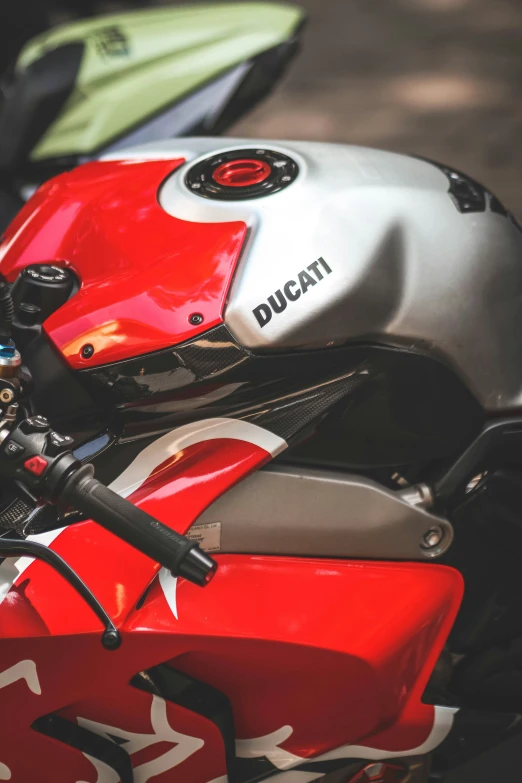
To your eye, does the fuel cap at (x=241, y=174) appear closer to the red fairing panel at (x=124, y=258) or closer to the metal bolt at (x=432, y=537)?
the red fairing panel at (x=124, y=258)

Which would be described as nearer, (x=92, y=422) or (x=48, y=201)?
(x=92, y=422)

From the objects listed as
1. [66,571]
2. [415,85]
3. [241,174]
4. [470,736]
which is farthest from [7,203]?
[415,85]

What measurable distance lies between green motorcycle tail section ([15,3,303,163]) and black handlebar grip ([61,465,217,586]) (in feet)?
3.64

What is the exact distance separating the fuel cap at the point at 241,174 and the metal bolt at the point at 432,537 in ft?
1.30

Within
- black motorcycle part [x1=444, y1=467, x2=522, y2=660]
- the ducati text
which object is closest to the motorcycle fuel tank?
the ducati text

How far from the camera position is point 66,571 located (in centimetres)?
84

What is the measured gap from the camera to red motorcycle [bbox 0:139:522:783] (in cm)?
90

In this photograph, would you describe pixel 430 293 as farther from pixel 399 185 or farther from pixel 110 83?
pixel 110 83

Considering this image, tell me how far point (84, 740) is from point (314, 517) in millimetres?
316

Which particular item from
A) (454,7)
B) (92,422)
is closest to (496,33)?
A: (454,7)

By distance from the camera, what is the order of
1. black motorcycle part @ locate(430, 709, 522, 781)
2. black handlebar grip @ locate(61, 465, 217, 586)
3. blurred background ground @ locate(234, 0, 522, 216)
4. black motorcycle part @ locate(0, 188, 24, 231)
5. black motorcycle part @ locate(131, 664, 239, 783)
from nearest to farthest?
black handlebar grip @ locate(61, 465, 217, 586)
black motorcycle part @ locate(131, 664, 239, 783)
black motorcycle part @ locate(430, 709, 522, 781)
black motorcycle part @ locate(0, 188, 24, 231)
blurred background ground @ locate(234, 0, 522, 216)

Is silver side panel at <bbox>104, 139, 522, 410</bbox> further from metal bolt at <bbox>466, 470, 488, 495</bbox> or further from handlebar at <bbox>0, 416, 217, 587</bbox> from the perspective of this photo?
handlebar at <bbox>0, 416, 217, 587</bbox>

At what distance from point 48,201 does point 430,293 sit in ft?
1.53

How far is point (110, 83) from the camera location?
179cm
